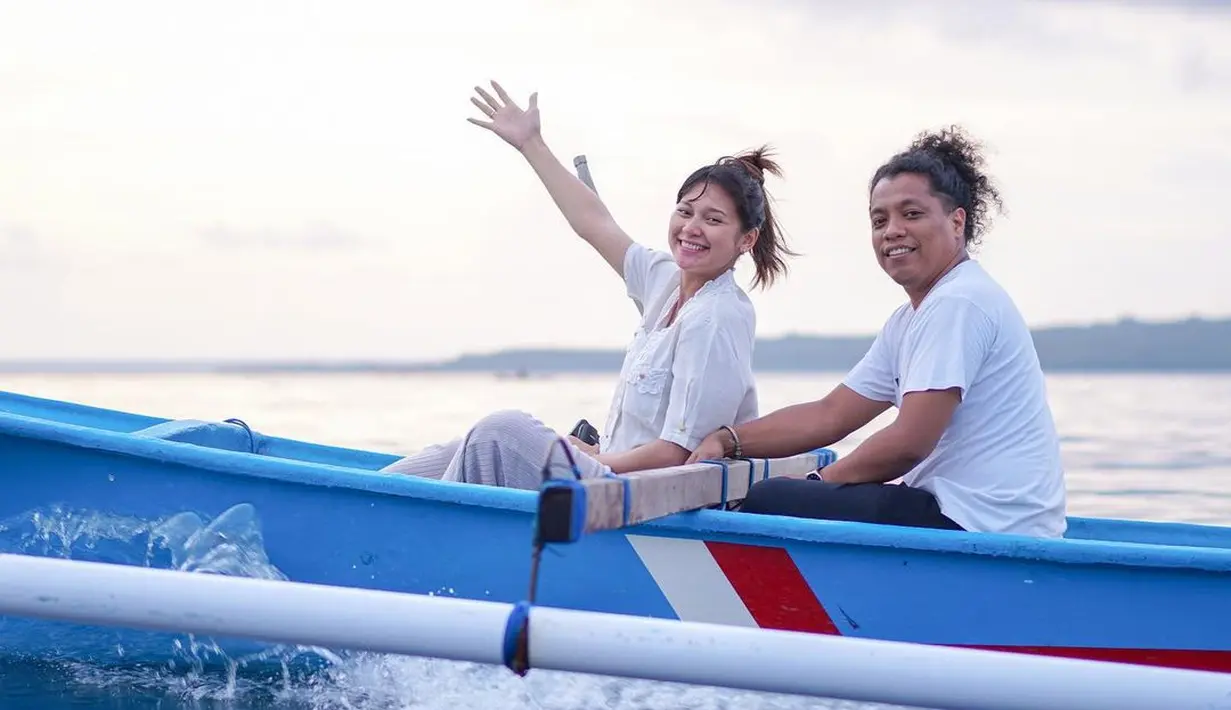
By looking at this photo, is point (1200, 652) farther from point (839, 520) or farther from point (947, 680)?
point (947, 680)

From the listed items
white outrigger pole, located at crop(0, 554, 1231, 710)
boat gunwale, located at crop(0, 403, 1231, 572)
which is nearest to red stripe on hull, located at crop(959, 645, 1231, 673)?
boat gunwale, located at crop(0, 403, 1231, 572)

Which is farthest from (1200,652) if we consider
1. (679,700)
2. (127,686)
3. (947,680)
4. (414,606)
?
(127,686)

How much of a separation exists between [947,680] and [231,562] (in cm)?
218

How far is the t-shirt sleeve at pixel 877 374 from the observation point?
3.73 metres

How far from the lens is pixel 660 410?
3.82 metres

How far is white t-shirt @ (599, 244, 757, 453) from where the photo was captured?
12.1ft

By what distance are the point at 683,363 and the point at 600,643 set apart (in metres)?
1.77

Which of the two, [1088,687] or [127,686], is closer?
[1088,687]

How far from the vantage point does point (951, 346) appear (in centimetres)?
323

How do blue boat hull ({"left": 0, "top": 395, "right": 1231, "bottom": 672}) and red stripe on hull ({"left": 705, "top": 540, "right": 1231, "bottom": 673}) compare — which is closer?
blue boat hull ({"left": 0, "top": 395, "right": 1231, "bottom": 672})

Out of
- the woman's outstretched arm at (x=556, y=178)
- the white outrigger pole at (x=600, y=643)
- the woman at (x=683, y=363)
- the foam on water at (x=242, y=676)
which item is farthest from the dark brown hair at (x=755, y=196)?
the white outrigger pole at (x=600, y=643)

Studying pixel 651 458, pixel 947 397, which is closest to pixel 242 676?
pixel 651 458

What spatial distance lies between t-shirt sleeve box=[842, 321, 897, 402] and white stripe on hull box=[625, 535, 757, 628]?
739 millimetres

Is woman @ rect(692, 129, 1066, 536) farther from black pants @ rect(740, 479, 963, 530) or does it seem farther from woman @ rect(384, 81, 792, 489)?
woman @ rect(384, 81, 792, 489)
